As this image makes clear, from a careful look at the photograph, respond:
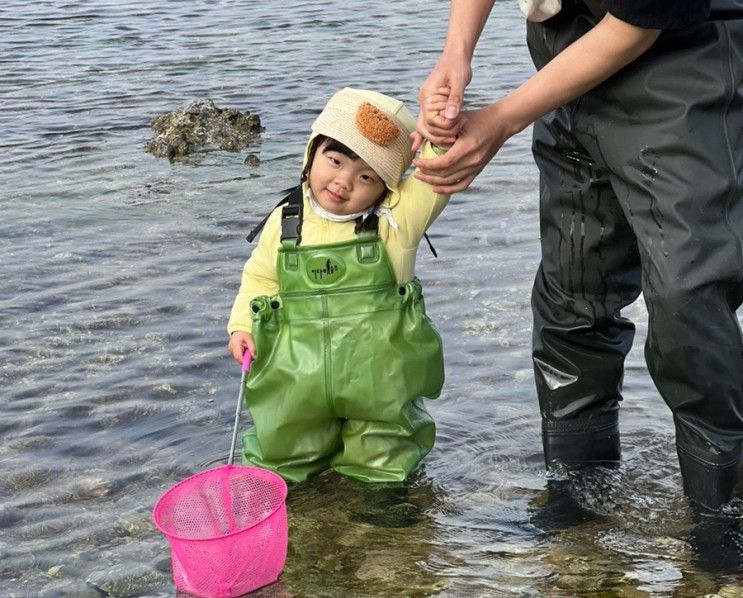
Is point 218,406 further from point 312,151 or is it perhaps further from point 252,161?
point 252,161

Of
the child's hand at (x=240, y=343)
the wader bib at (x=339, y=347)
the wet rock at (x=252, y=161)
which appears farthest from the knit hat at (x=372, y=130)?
the wet rock at (x=252, y=161)

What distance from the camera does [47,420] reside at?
515 centimetres

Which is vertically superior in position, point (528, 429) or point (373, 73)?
point (373, 73)

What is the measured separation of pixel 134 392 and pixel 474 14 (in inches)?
92.9

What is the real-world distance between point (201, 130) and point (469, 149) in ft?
21.2

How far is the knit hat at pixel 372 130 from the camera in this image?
4.04 metres

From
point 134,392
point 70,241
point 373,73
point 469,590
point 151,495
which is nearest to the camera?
point 469,590

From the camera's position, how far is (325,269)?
13.7 feet

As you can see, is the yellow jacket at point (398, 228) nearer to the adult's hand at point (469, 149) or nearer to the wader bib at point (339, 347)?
the wader bib at point (339, 347)

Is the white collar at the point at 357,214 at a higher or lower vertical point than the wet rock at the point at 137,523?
higher

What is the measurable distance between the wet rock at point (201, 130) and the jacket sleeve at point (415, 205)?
212 inches

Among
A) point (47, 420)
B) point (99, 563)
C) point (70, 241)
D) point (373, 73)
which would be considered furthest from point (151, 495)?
point (373, 73)

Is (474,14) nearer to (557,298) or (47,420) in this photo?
(557,298)

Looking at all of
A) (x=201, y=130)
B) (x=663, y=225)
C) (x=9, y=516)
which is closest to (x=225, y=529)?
(x=9, y=516)
